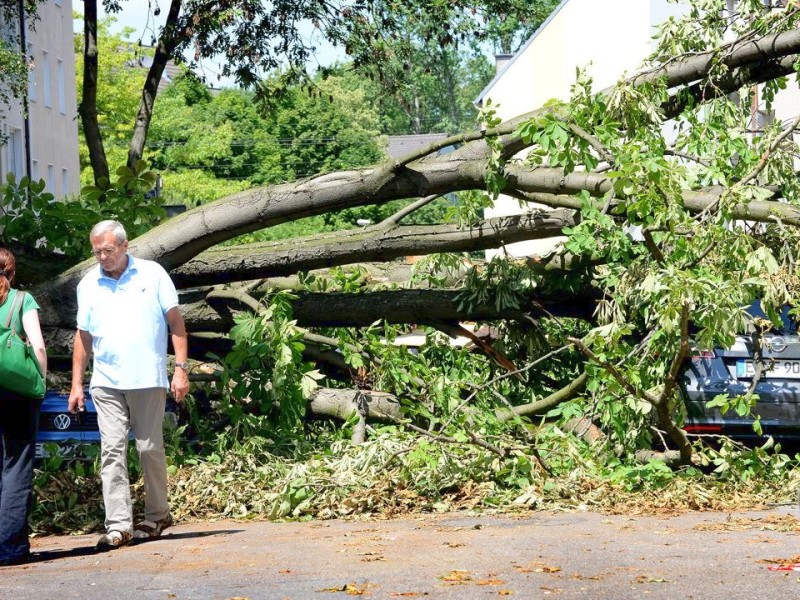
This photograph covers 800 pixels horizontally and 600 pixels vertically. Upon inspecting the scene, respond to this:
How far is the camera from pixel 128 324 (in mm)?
6242

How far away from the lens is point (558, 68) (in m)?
36.3

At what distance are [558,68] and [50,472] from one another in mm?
30883

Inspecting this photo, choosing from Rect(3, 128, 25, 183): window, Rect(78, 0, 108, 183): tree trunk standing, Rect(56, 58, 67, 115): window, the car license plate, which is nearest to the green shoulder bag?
the car license plate

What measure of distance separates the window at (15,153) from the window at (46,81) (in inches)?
132

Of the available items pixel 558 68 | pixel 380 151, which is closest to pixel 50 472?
pixel 558 68

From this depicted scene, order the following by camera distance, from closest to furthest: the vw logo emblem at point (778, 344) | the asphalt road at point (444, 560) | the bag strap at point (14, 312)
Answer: the asphalt road at point (444, 560) → the bag strap at point (14, 312) → the vw logo emblem at point (778, 344)

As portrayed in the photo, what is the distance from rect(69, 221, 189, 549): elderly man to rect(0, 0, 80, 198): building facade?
2533 cm

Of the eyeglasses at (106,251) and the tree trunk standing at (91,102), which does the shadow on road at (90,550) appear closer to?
the eyeglasses at (106,251)

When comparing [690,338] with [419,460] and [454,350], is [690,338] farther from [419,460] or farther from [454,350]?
[454,350]

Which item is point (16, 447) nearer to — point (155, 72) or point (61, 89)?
point (155, 72)

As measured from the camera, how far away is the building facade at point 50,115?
32375 mm

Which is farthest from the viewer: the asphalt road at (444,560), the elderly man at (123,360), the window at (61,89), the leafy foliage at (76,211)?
the window at (61,89)

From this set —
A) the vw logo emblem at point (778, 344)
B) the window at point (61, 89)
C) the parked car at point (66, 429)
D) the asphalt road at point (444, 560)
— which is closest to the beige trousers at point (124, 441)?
the asphalt road at point (444, 560)

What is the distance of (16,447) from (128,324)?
83 cm
